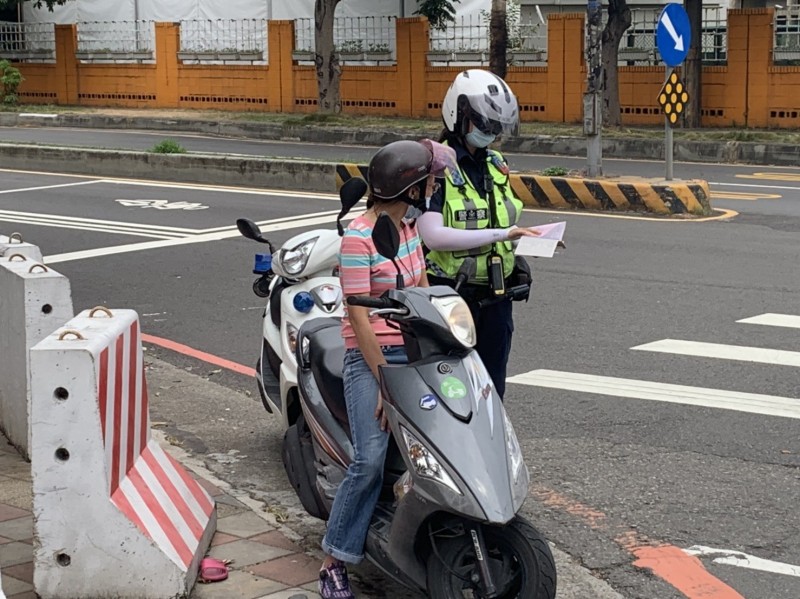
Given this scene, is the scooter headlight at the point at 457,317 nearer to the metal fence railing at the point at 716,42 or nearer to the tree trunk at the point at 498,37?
the tree trunk at the point at 498,37

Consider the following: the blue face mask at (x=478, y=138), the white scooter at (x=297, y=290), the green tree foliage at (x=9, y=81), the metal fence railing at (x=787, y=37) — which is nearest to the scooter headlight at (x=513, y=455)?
the blue face mask at (x=478, y=138)

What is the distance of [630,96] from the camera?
86.4 feet

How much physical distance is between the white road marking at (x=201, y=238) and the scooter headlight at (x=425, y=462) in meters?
8.54

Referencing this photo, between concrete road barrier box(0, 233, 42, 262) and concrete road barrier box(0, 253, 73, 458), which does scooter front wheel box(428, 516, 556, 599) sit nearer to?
concrete road barrier box(0, 253, 73, 458)

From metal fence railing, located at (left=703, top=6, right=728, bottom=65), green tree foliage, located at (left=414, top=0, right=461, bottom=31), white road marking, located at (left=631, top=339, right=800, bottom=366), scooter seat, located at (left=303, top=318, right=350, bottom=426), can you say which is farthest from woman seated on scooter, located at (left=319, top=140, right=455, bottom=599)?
green tree foliage, located at (left=414, top=0, right=461, bottom=31)

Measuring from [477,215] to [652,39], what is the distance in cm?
2244

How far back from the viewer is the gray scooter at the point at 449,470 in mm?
3957

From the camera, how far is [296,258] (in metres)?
5.85

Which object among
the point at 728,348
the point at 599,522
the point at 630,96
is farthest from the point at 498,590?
the point at 630,96

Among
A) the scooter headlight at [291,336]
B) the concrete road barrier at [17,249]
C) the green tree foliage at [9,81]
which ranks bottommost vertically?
the scooter headlight at [291,336]

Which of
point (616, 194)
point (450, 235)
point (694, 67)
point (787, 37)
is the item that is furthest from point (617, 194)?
point (787, 37)

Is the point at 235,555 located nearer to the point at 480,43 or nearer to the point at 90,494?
the point at 90,494

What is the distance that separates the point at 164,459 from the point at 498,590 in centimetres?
164

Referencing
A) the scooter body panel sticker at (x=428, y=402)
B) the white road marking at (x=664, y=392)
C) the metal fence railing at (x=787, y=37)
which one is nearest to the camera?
the scooter body panel sticker at (x=428, y=402)
